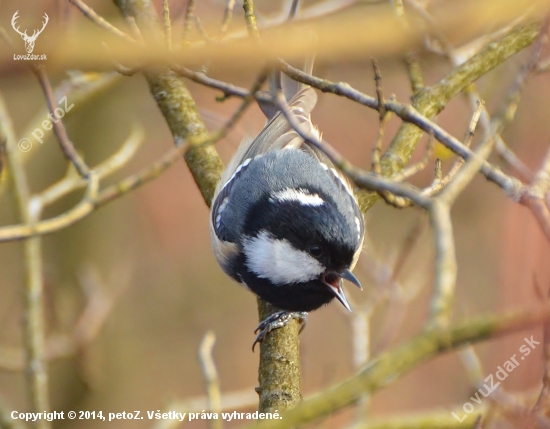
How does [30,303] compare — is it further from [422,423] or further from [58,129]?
[422,423]

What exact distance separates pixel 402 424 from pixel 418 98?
66.5 inches

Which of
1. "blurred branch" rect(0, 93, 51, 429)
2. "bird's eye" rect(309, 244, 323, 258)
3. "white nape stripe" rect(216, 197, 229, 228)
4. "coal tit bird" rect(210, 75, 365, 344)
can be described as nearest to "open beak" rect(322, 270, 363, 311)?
"coal tit bird" rect(210, 75, 365, 344)

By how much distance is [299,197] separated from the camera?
2477 millimetres

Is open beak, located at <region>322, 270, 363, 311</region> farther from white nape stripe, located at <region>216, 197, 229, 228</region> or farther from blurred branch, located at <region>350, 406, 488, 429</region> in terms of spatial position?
blurred branch, located at <region>350, 406, 488, 429</region>

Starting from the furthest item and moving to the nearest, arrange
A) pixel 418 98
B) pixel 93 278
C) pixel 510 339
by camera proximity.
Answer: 1. pixel 93 278
2. pixel 418 98
3. pixel 510 339

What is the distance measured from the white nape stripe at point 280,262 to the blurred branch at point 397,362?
48.2 inches

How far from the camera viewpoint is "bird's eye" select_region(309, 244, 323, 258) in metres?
2.36

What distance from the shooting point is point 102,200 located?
2.05 meters

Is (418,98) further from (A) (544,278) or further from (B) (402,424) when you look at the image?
(B) (402,424)

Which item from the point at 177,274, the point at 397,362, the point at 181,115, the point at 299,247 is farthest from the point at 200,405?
the point at 177,274

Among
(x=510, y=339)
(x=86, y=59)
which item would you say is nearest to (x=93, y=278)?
(x=510, y=339)

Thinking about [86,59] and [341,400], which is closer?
[341,400]

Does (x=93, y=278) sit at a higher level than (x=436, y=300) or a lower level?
higher

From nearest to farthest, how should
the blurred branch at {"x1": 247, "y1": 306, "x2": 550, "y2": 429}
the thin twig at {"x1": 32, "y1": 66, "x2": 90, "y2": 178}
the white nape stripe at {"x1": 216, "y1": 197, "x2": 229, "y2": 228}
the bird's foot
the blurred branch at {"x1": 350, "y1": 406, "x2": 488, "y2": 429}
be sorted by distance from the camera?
1. the blurred branch at {"x1": 247, "y1": 306, "x2": 550, "y2": 429}
2. the blurred branch at {"x1": 350, "y1": 406, "x2": 488, "y2": 429}
3. the thin twig at {"x1": 32, "y1": 66, "x2": 90, "y2": 178}
4. the bird's foot
5. the white nape stripe at {"x1": 216, "y1": 197, "x2": 229, "y2": 228}
